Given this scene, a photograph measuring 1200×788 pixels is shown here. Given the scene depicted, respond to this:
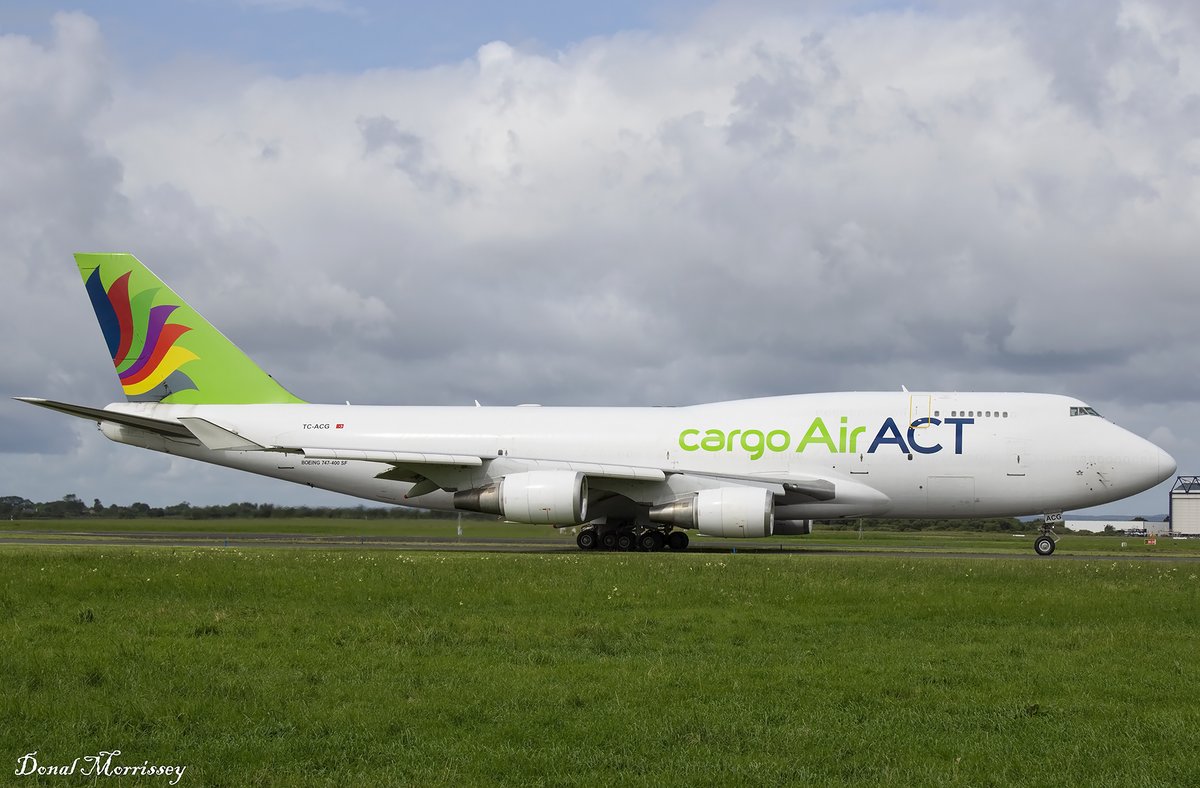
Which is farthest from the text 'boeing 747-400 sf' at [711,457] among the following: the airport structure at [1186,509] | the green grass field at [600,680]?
the airport structure at [1186,509]

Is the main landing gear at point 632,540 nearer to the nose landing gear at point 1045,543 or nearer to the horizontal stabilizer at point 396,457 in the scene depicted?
the horizontal stabilizer at point 396,457

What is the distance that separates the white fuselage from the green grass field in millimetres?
11363

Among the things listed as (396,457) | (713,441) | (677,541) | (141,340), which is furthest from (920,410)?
(141,340)

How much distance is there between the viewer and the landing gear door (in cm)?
2795

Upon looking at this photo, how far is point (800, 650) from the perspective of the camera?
1076 cm

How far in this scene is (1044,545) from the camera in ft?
89.9

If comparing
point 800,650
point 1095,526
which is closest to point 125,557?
point 800,650

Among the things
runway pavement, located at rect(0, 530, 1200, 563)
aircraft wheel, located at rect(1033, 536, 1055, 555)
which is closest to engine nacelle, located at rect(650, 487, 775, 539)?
runway pavement, located at rect(0, 530, 1200, 563)

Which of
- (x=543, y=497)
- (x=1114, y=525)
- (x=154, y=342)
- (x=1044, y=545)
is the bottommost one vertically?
(x=1044, y=545)

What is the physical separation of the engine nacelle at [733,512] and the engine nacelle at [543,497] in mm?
2559

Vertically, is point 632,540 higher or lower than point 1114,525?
lower

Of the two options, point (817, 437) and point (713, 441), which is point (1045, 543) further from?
point (713, 441)

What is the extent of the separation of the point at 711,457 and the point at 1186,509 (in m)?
69.5

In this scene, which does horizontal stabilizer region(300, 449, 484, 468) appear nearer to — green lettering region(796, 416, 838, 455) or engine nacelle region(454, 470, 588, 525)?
engine nacelle region(454, 470, 588, 525)
